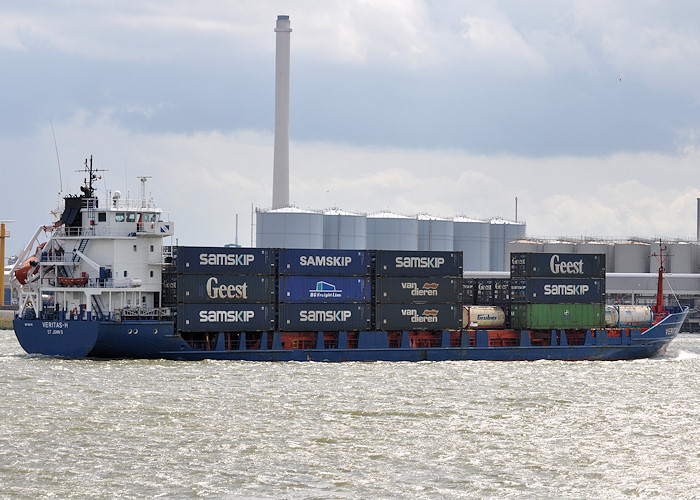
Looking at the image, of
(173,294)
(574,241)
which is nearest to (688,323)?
(574,241)

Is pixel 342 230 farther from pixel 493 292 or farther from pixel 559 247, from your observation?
pixel 493 292

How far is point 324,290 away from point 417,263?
5081 millimetres

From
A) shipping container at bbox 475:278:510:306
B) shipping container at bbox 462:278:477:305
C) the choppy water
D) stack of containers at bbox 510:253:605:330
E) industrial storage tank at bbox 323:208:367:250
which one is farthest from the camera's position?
industrial storage tank at bbox 323:208:367:250

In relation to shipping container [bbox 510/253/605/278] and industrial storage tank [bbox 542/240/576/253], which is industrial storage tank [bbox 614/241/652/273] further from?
shipping container [bbox 510/253/605/278]

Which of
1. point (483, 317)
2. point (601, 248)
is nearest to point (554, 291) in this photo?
point (483, 317)

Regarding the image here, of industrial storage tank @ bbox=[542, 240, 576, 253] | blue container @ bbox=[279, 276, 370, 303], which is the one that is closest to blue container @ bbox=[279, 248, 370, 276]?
blue container @ bbox=[279, 276, 370, 303]

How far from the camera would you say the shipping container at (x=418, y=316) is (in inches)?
2000

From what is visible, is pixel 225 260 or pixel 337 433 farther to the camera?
pixel 225 260

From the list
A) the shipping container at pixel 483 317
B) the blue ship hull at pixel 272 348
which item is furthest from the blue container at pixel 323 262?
the shipping container at pixel 483 317

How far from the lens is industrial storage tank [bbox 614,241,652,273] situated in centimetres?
10562

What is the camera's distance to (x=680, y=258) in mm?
105812

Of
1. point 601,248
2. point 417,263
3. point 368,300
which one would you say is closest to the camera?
point 368,300

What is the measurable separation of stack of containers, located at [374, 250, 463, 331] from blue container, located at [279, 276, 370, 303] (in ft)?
2.87

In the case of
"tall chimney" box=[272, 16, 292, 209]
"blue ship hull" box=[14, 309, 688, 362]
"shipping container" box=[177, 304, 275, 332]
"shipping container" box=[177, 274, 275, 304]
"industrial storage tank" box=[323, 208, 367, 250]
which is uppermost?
"tall chimney" box=[272, 16, 292, 209]
